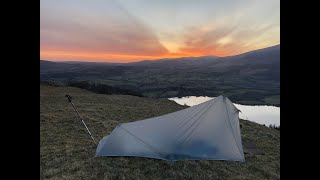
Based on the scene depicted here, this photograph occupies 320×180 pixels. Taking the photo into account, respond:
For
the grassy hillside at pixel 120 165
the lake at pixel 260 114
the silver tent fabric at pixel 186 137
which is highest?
the silver tent fabric at pixel 186 137

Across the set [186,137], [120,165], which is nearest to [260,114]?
[186,137]

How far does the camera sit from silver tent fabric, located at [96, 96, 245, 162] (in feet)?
35.7

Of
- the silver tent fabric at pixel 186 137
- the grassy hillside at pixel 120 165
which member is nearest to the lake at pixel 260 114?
the grassy hillside at pixel 120 165

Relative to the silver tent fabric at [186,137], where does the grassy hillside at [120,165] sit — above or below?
below

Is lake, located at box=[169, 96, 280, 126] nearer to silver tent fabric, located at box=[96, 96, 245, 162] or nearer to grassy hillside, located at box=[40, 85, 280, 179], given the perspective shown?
grassy hillside, located at box=[40, 85, 280, 179]

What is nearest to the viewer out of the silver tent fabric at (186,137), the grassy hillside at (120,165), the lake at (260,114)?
the grassy hillside at (120,165)

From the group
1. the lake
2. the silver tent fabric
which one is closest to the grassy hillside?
the silver tent fabric

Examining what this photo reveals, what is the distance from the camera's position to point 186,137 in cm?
1141

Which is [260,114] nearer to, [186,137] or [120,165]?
[186,137]

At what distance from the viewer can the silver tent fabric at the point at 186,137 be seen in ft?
35.7

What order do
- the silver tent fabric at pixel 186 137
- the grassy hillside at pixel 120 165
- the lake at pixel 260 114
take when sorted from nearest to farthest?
the grassy hillside at pixel 120 165 → the silver tent fabric at pixel 186 137 → the lake at pixel 260 114

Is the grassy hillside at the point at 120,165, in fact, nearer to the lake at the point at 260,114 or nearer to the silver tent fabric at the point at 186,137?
the silver tent fabric at the point at 186,137

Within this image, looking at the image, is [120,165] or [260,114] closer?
[120,165]
